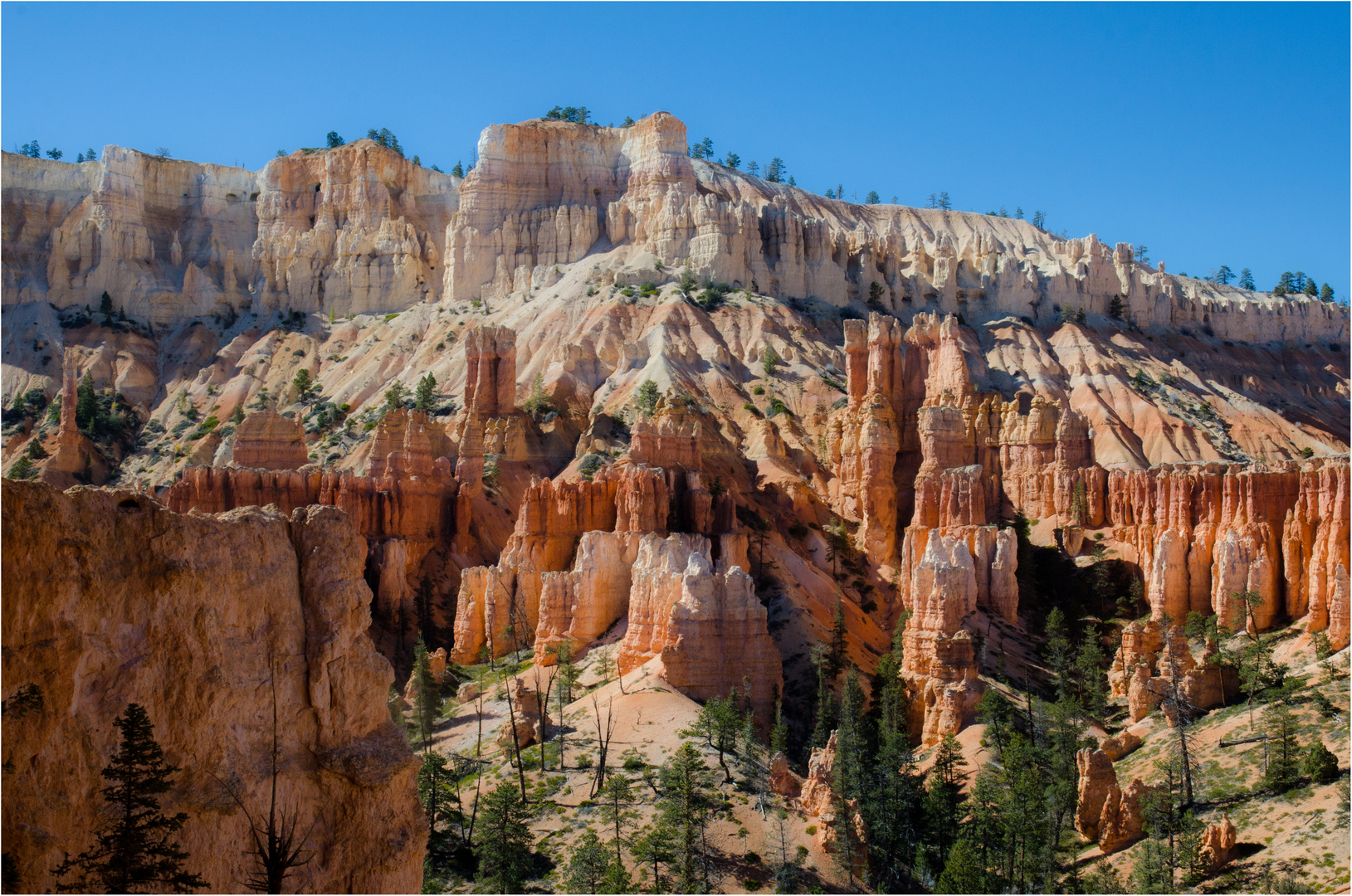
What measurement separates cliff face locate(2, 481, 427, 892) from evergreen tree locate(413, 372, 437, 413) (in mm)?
87160

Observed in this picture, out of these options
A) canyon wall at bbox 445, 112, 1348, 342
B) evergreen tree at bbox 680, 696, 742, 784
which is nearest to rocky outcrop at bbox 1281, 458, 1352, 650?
evergreen tree at bbox 680, 696, 742, 784

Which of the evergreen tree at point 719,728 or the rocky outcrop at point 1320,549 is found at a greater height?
the rocky outcrop at point 1320,549

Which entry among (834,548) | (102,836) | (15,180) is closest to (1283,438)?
(834,548)

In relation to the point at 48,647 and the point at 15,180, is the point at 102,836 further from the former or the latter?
the point at 15,180

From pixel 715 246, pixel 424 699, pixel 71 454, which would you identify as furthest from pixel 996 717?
pixel 71 454

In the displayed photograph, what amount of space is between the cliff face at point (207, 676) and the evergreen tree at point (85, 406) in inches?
4288

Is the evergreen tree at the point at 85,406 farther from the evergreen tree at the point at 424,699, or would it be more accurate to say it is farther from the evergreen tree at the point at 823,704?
the evergreen tree at the point at 823,704

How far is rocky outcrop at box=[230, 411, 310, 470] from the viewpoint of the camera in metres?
91.9

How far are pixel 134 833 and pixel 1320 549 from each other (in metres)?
59.8

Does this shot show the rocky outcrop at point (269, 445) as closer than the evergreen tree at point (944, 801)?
No

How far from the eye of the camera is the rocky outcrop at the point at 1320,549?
61.3 m

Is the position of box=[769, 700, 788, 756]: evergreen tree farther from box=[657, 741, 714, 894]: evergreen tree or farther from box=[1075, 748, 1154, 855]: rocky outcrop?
box=[1075, 748, 1154, 855]: rocky outcrop

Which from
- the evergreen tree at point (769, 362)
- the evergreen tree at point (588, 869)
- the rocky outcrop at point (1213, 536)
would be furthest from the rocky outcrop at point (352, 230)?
the evergreen tree at point (588, 869)

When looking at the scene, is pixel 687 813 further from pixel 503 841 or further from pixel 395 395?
pixel 395 395
